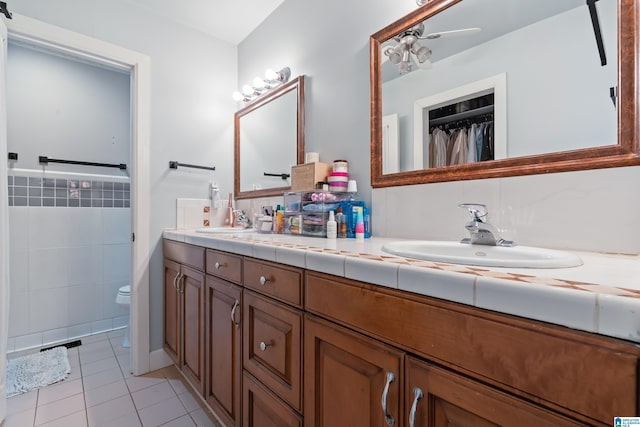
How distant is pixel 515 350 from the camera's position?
0.44 m

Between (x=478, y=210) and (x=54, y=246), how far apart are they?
2.93m

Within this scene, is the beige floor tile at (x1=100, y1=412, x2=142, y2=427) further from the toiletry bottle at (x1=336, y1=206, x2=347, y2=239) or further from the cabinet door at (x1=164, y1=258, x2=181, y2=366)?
the toiletry bottle at (x1=336, y1=206, x2=347, y2=239)

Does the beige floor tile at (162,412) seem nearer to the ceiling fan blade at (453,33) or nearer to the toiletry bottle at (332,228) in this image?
the toiletry bottle at (332,228)

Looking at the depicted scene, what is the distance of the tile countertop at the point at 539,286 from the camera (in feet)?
1.22

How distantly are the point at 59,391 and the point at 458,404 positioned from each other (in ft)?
7.17

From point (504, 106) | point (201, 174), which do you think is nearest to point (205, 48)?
point (201, 174)

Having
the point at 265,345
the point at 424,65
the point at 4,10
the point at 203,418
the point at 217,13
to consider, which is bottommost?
the point at 203,418

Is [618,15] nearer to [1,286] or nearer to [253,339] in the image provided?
[253,339]

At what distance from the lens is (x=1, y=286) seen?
139cm

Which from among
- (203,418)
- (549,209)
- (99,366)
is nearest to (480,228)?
(549,209)

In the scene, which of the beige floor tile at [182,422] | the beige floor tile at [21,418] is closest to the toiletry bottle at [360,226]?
the beige floor tile at [182,422]

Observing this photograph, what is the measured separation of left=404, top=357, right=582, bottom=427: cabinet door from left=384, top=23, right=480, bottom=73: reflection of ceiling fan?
111 centimetres

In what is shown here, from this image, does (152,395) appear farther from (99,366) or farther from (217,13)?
(217,13)

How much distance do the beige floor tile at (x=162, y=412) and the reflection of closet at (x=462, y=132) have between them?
1.73m
